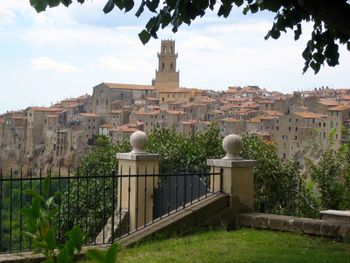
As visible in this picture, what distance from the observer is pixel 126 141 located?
55.6 ft

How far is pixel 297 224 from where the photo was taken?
301 inches

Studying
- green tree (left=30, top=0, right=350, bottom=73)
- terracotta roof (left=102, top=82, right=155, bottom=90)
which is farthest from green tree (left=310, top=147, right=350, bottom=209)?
terracotta roof (left=102, top=82, right=155, bottom=90)

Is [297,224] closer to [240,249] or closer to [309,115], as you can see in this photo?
[240,249]

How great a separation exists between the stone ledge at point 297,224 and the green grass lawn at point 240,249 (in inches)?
4.4

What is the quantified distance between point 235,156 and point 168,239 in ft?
5.60

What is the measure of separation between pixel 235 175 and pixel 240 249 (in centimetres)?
169

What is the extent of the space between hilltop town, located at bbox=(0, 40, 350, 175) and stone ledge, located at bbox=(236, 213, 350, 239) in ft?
209

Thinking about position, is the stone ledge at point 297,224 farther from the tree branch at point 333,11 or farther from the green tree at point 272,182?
the green tree at point 272,182

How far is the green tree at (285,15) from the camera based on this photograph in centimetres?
470

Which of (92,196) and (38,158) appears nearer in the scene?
(92,196)

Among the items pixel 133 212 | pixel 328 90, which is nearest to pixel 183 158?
pixel 133 212

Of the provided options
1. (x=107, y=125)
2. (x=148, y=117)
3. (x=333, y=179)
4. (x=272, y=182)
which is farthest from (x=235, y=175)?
(x=107, y=125)

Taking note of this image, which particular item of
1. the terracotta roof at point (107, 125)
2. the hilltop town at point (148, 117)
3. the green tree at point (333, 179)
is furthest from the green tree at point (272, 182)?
the terracotta roof at point (107, 125)

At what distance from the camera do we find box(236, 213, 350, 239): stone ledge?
722 centimetres
